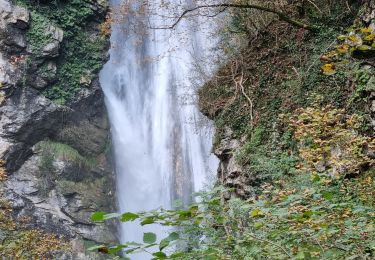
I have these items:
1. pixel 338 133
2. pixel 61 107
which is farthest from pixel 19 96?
pixel 338 133

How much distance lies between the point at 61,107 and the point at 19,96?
1.65 metres

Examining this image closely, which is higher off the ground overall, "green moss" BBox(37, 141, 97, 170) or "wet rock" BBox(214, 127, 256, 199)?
"green moss" BBox(37, 141, 97, 170)

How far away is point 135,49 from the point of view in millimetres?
22109

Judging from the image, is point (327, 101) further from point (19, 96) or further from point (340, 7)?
point (19, 96)

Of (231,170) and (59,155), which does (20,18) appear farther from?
(231,170)

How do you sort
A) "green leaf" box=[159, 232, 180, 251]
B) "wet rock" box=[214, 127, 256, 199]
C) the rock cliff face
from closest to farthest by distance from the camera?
"green leaf" box=[159, 232, 180, 251] → "wet rock" box=[214, 127, 256, 199] → the rock cliff face

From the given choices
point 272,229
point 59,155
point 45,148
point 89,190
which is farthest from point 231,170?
point 45,148

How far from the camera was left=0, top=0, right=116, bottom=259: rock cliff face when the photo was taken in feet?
49.4

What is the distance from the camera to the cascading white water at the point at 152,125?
1736cm

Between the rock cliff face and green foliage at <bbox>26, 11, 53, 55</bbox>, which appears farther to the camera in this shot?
green foliage at <bbox>26, 11, 53, 55</bbox>

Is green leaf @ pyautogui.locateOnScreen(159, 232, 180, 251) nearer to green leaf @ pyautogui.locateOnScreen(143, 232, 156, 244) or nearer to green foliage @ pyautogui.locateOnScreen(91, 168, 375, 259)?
green foliage @ pyautogui.locateOnScreen(91, 168, 375, 259)

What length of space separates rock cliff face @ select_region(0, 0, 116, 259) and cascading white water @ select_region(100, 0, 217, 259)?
1.93 metres

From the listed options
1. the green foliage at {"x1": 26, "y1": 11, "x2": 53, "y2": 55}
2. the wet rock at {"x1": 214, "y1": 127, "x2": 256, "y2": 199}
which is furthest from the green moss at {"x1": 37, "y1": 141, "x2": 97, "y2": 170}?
the wet rock at {"x1": 214, "y1": 127, "x2": 256, "y2": 199}

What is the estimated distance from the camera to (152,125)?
19.9 m
